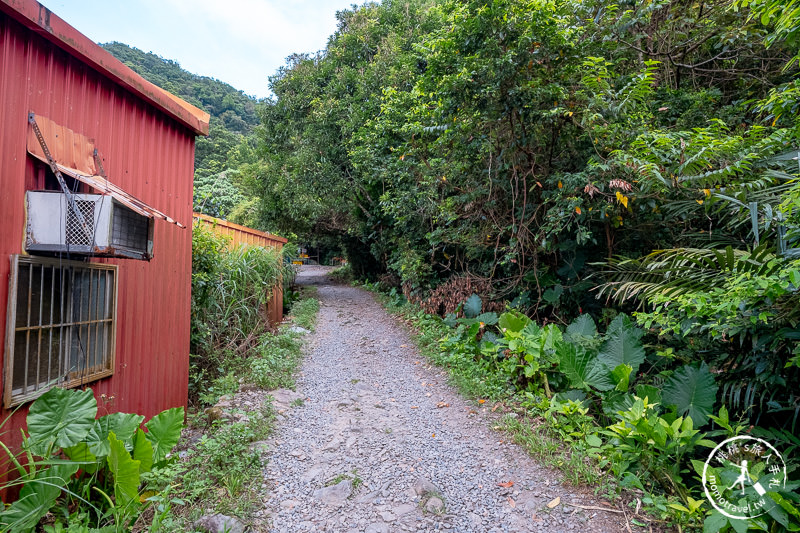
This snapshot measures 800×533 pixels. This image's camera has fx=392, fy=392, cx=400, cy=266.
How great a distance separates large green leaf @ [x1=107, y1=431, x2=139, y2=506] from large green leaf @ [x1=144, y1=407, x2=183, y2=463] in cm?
38

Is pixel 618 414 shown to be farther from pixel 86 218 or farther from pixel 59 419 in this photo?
pixel 86 218

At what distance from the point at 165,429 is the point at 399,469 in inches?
66.0

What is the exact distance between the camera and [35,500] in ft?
6.58

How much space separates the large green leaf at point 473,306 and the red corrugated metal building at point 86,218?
157 inches

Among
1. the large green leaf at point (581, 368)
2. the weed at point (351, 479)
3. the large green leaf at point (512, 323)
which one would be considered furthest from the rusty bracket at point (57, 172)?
the large green leaf at point (512, 323)

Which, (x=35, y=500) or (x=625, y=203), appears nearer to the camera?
(x=35, y=500)

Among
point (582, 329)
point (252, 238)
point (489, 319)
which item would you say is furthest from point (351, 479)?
point (252, 238)

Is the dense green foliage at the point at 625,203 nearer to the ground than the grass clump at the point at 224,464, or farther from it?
farther from it

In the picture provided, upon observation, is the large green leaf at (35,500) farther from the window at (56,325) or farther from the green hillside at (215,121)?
the green hillside at (215,121)

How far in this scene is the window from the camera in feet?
7.49

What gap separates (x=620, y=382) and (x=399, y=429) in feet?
6.56

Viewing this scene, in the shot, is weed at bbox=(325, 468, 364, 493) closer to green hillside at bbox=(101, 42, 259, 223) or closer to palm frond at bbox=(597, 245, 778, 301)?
palm frond at bbox=(597, 245, 778, 301)

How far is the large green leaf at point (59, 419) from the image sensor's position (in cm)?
214

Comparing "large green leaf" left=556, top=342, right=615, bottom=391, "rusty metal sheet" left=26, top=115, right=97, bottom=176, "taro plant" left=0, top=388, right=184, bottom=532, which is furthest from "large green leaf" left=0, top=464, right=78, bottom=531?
"large green leaf" left=556, top=342, right=615, bottom=391
